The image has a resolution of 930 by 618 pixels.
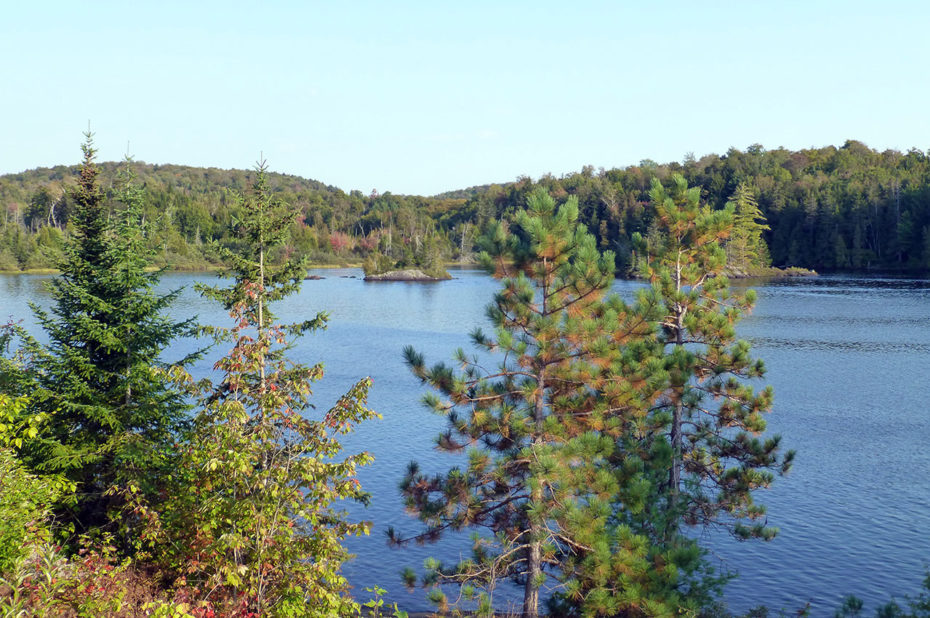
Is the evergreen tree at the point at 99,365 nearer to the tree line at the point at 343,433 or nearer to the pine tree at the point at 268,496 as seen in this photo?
the tree line at the point at 343,433

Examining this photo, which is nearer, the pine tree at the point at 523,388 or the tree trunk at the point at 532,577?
the pine tree at the point at 523,388

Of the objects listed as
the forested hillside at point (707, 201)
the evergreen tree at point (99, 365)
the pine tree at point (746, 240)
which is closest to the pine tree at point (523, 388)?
the evergreen tree at point (99, 365)

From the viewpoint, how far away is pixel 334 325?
210 ft

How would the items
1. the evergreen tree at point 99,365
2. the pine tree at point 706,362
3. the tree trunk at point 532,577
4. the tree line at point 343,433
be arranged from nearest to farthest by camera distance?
1. the tree line at point 343,433
2. the tree trunk at point 532,577
3. the evergreen tree at point 99,365
4. the pine tree at point 706,362

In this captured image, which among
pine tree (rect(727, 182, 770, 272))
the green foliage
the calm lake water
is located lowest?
the calm lake water

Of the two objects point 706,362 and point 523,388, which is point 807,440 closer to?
point 706,362

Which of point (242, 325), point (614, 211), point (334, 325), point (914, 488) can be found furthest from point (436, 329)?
point (614, 211)

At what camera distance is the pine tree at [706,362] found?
17.2m

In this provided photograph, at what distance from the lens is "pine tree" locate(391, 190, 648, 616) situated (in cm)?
1441

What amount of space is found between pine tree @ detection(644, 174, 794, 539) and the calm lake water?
408 cm

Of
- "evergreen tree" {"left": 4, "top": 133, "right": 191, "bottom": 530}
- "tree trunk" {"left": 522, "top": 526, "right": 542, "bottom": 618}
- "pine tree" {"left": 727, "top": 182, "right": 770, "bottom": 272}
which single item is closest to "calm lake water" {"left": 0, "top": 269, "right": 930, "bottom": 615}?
"evergreen tree" {"left": 4, "top": 133, "right": 191, "bottom": 530}

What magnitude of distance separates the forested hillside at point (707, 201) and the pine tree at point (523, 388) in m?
85.3

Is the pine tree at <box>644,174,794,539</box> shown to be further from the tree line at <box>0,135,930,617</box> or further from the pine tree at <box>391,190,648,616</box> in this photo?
the pine tree at <box>391,190,648,616</box>

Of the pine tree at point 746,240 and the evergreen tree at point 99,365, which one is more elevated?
the pine tree at point 746,240
